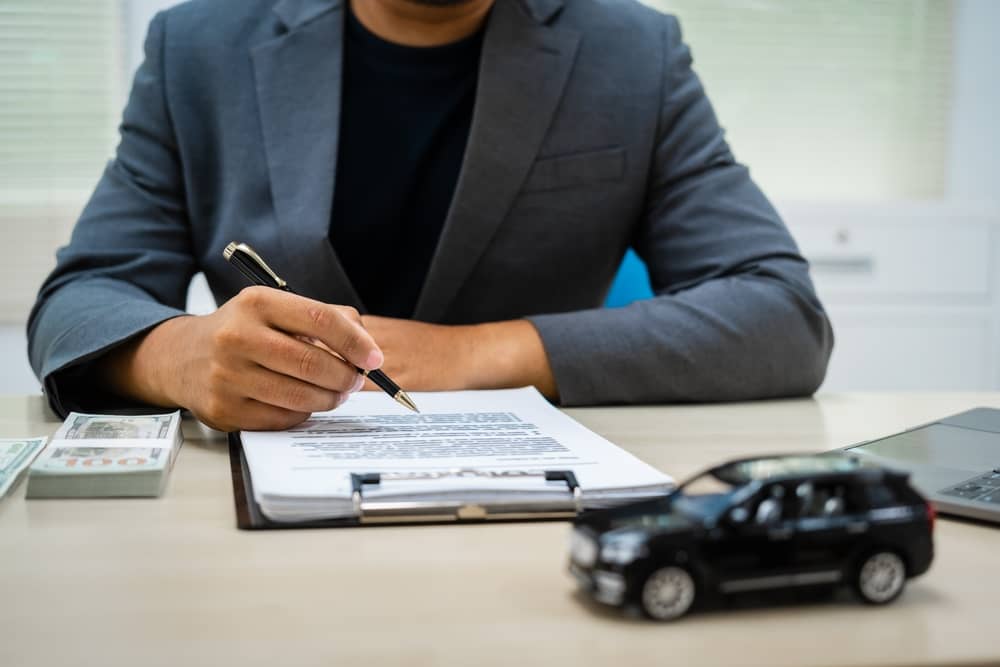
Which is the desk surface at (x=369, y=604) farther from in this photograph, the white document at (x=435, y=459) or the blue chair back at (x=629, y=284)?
the blue chair back at (x=629, y=284)

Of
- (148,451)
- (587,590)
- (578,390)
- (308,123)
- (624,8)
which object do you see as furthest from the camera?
(624,8)

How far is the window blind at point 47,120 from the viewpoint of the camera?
2551 mm

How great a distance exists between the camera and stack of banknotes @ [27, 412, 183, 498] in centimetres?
70

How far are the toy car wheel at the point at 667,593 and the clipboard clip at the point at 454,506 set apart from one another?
0.62 feet

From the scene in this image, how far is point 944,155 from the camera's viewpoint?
297 cm

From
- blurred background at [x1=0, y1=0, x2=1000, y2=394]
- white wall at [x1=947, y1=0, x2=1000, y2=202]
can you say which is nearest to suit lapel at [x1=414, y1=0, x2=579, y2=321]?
blurred background at [x1=0, y1=0, x2=1000, y2=394]

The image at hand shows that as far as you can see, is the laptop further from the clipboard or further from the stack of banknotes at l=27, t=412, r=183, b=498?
the stack of banknotes at l=27, t=412, r=183, b=498

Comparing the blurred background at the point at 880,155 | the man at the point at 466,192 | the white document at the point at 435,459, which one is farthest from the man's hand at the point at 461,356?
the blurred background at the point at 880,155

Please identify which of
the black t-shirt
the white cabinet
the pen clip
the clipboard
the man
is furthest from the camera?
the white cabinet

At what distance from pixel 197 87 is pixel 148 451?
0.80m

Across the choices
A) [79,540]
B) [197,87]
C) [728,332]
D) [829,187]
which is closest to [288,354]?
[79,540]

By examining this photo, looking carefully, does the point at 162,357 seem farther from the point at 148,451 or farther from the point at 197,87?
the point at 197,87

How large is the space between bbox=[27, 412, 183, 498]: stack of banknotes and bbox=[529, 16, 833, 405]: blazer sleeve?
47cm

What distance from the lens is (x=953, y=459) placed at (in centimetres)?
77
